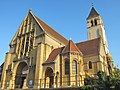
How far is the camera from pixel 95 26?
50875 millimetres

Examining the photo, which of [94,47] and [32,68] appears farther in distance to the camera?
[94,47]

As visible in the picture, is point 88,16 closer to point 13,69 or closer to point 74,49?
point 74,49

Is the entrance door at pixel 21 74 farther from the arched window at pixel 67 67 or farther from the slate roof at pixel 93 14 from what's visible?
the slate roof at pixel 93 14

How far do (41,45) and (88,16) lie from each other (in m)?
31.0

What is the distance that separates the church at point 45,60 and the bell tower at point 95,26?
1228 cm

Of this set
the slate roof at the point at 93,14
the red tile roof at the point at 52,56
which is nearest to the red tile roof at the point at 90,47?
the red tile roof at the point at 52,56

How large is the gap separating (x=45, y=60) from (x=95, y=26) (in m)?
27.2

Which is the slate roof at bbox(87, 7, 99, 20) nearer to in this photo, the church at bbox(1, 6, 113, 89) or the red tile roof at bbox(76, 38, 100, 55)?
the church at bbox(1, 6, 113, 89)

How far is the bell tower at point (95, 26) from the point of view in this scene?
48703mm

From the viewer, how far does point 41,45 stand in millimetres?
31047

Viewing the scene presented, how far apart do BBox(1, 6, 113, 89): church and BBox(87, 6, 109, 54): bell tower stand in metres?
12.3

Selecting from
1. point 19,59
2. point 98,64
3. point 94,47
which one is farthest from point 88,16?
point 19,59

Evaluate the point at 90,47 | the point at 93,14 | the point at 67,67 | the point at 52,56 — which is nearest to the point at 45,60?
the point at 52,56

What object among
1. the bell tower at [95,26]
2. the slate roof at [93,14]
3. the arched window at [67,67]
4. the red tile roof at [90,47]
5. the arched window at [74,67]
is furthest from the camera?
the slate roof at [93,14]
